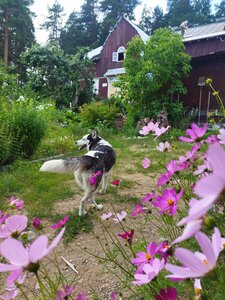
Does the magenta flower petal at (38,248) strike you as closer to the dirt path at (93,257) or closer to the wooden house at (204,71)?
the dirt path at (93,257)

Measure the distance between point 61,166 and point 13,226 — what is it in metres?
2.55

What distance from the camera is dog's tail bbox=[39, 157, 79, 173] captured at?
3.18 meters

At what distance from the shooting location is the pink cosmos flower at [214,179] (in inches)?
10.0

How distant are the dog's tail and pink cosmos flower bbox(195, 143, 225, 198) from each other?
117 inches

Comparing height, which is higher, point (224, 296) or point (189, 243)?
point (224, 296)

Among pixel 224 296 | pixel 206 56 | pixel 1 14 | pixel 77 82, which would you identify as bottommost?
pixel 224 296

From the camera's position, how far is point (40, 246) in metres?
0.44

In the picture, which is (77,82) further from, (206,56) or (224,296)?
(224,296)

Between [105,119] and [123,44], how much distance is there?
12276 mm

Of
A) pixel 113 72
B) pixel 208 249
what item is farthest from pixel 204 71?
pixel 208 249

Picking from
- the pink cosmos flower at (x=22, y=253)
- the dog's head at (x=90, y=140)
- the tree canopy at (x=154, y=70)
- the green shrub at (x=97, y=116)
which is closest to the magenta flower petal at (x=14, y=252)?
the pink cosmos flower at (x=22, y=253)

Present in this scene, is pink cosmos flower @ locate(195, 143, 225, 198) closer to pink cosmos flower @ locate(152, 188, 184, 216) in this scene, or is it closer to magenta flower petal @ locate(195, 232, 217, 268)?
magenta flower petal @ locate(195, 232, 217, 268)

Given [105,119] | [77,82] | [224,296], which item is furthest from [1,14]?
[224,296]

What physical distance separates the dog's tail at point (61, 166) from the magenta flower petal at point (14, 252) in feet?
8.89
